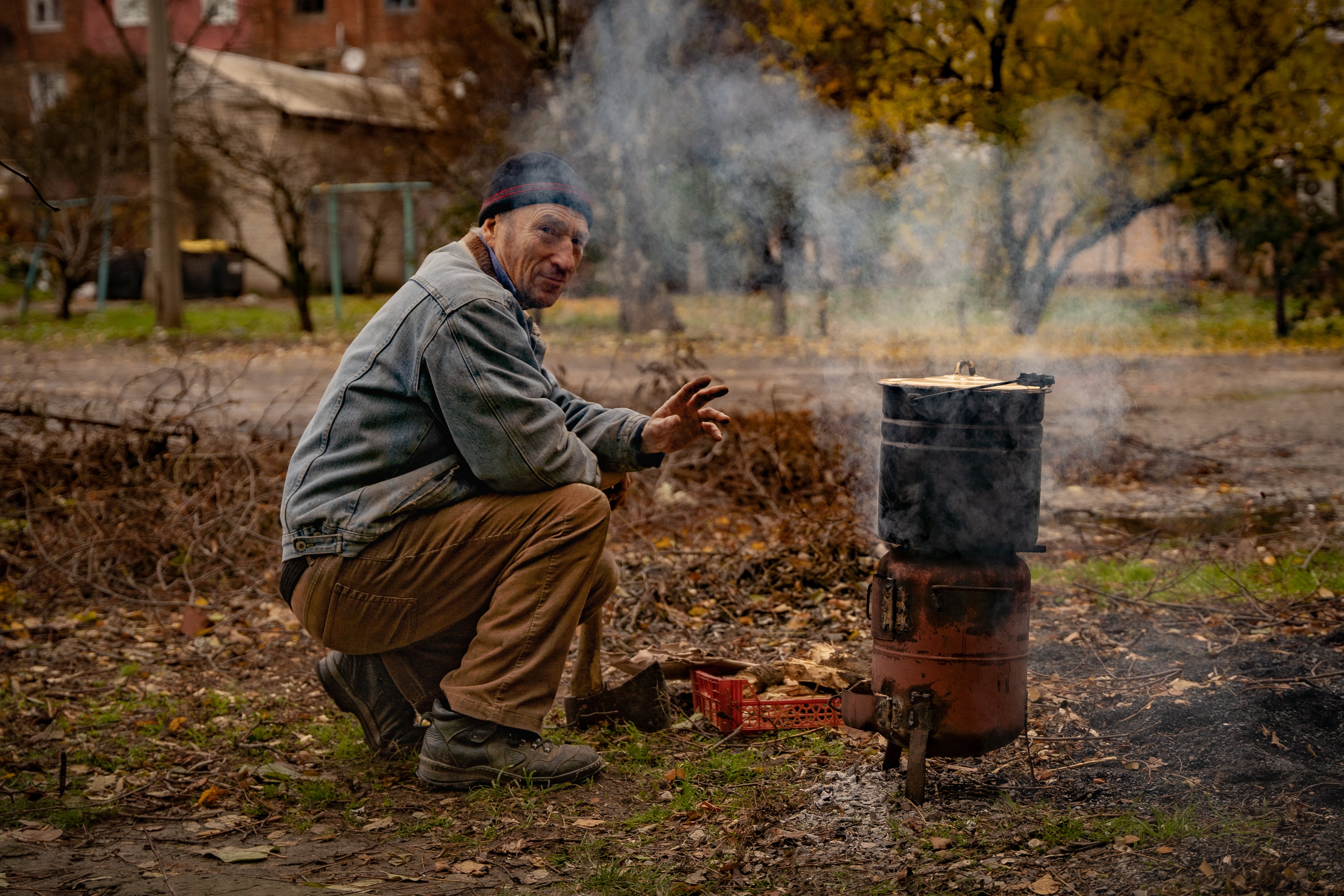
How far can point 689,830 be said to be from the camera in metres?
3.10

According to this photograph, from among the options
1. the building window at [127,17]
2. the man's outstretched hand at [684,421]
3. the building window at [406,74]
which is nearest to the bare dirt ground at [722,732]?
the man's outstretched hand at [684,421]

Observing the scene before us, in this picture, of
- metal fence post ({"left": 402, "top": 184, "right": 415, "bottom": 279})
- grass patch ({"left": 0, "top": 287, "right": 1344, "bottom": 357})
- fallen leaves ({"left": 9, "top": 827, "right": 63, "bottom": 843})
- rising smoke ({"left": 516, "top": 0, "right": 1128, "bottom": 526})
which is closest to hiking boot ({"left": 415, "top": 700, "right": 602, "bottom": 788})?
fallen leaves ({"left": 9, "top": 827, "right": 63, "bottom": 843})

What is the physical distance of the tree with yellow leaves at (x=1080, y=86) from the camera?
10.5 meters

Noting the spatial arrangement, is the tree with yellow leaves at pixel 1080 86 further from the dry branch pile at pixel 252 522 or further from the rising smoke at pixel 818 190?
the dry branch pile at pixel 252 522

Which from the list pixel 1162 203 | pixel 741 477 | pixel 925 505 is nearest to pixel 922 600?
pixel 925 505

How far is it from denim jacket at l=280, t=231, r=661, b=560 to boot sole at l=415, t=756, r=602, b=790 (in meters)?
0.71

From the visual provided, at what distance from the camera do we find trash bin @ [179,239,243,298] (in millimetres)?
27297

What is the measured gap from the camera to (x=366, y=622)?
332 centimetres

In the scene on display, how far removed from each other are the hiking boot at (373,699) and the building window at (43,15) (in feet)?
141

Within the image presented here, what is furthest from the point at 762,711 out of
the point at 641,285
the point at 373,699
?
the point at 641,285

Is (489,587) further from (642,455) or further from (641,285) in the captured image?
(641,285)

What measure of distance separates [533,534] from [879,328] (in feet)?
36.1

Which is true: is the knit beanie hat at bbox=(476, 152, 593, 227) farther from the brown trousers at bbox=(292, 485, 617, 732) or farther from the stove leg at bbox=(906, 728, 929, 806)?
the stove leg at bbox=(906, 728, 929, 806)

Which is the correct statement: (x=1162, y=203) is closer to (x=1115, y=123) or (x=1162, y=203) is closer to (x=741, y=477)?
(x=1115, y=123)
